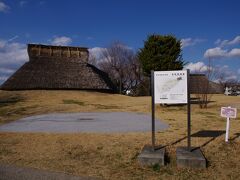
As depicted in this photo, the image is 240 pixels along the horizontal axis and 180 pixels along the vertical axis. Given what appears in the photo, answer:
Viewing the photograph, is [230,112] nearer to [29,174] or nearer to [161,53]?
[29,174]

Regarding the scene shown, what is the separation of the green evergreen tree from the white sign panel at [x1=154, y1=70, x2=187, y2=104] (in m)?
21.0

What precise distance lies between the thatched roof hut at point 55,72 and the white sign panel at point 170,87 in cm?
2922

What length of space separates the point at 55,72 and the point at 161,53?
14.7 meters

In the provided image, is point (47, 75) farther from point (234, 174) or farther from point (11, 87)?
point (234, 174)

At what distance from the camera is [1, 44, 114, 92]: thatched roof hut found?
3616 cm

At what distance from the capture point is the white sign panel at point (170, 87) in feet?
26.0

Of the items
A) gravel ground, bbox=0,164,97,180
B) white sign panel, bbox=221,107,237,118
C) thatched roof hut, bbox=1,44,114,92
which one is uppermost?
thatched roof hut, bbox=1,44,114,92

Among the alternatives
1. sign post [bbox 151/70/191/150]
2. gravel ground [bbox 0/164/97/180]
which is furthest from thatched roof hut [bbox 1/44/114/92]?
gravel ground [bbox 0/164/97/180]

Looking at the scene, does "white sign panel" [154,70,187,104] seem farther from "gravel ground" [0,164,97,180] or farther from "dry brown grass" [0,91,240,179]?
"gravel ground" [0,164,97,180]

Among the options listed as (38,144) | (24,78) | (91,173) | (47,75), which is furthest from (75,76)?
(91,173)

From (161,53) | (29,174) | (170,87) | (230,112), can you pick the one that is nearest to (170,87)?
(170,87)

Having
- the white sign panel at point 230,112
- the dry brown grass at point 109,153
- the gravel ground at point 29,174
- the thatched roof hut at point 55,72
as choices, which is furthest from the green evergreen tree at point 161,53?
the gravel ground at point 29,174

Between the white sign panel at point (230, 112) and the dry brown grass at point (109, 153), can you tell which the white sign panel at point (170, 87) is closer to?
the dry brown grass at point (109, 153)

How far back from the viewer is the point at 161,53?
2894 cm
